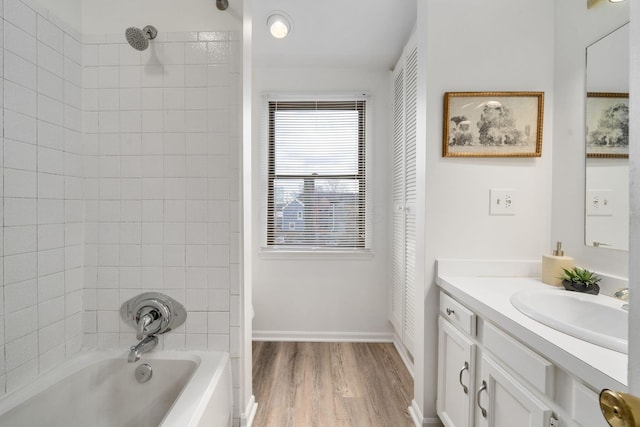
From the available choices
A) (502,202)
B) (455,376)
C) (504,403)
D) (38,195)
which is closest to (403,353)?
(455,376)

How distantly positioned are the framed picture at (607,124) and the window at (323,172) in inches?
60.1

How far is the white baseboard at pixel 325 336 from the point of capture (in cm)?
254

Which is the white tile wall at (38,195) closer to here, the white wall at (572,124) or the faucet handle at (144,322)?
the faucet handle at (144,322)

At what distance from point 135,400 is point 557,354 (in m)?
1.65

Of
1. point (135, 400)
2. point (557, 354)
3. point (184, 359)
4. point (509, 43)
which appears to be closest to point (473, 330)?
point (557, 354)

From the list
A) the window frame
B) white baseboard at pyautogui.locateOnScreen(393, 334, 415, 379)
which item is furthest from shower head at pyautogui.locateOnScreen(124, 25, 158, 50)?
white baseboard at pyautogui.locateOnScreen(393, 334, 415, 379)

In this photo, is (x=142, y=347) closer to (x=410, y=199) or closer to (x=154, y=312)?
(x=154, y=312)

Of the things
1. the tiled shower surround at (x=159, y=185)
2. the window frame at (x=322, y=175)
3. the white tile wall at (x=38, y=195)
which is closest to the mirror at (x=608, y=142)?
the window frame at (x=322, y=175)

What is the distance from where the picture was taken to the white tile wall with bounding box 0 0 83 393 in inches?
41.5

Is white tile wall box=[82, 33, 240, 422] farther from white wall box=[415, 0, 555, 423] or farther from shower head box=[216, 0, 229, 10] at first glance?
white wall box=[415, 0, 555, 423]

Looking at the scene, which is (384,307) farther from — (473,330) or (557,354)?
(557,354)

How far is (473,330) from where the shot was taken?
3.85ft

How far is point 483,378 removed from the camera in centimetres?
111

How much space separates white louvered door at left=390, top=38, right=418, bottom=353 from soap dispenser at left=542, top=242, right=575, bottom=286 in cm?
71
